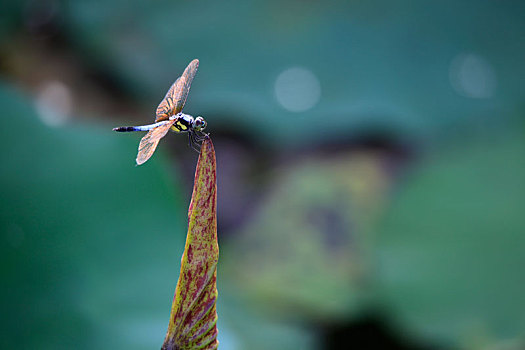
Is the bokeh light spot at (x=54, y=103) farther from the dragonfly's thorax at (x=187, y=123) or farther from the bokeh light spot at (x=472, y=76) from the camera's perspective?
the bokeh light spot at (x=472, y=76)

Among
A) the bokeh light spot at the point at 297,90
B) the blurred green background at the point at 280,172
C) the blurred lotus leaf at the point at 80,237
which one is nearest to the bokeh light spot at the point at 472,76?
the blurred green background at the point at 280,172

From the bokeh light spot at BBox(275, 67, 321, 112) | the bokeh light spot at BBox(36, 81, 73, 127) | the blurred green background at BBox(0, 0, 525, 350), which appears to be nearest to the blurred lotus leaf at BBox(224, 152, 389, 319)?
the blurred green background at BBox(0, 0, 525, 350)

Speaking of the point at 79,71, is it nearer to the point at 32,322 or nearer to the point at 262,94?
the point at 262,94

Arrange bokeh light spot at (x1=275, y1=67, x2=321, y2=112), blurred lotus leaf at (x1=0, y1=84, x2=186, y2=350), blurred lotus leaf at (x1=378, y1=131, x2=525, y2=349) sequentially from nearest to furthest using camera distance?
1. blurred lotus leaf at (x1=0, y1=84, x2=186, y2=350)
2. blurred lotus leaf at (x1=378, y1=131, x2=525, y2=349)
3. bokeh light spot at (x1=275, y1=67, x2=321, y2=112)

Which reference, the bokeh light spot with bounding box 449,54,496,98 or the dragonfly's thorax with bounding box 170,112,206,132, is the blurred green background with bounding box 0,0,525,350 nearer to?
the bokeh light spot with bounding box 449,54,496,98

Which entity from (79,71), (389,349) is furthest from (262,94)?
(389,349)

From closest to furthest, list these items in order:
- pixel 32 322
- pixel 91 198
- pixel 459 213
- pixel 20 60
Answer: pixel 32 322 < pixel 91 198 < pixel 459 213 < pixel 20 60
